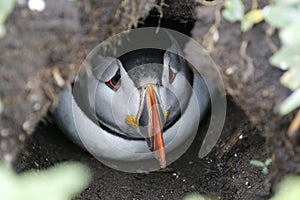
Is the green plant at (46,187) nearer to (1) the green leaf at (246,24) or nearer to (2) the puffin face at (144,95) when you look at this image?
(1) the green leaf at (246,24)

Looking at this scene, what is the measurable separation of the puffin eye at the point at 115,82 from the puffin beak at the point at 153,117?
0.22m

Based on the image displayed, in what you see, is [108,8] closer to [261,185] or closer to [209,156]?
[261,185]

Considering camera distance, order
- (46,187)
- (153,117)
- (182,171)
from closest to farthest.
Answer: (46,187) < (153,117) < (182,171)

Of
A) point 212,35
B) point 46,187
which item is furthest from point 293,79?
point 46,187

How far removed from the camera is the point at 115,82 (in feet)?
10.9

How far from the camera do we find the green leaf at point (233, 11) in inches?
81.0

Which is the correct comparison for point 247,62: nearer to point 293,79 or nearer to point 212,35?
point 212,35

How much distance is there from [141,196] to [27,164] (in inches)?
26.6

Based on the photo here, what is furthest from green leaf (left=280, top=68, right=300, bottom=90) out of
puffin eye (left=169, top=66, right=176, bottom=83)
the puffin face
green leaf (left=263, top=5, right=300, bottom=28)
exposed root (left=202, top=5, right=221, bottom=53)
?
puffin eye (left=169, top=66, right=176, bottom=83)

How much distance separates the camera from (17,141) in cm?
198

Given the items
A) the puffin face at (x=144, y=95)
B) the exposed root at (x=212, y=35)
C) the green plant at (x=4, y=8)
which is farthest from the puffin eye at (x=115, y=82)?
the green plant at (x=4, y=8)

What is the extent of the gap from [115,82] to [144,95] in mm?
264

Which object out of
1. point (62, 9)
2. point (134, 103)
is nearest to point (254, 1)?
point (62, 9)

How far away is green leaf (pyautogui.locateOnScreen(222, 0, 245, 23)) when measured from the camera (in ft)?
6.75
